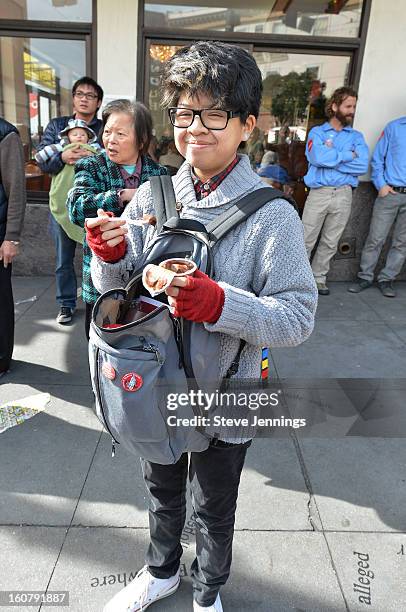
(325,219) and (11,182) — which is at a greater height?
(11,182)

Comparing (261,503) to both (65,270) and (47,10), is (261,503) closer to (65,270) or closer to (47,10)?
(65,270)

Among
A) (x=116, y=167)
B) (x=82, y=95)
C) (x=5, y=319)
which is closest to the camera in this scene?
(x=116, y=167)

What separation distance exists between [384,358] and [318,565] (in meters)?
2.33

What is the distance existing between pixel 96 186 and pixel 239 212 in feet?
5.08

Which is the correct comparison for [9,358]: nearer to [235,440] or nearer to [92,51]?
[235,440]

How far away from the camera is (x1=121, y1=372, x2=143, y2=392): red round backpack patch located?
4.24 ft

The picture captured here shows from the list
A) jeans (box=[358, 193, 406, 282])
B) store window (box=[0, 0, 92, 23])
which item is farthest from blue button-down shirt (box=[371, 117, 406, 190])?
store window (box=[0, 0, 92, 23])

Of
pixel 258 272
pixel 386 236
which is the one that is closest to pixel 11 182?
pixel 258 272

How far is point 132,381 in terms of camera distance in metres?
1.29

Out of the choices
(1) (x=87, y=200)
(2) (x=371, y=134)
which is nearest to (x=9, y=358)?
(1) (x=87, y=200)

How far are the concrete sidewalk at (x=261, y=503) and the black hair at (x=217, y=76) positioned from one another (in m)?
1.80

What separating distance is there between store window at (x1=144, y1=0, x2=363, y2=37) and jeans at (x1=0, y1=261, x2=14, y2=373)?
3.45m

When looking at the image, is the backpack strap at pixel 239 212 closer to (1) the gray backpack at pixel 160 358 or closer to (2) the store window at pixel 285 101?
(1) the gray backpack at pixel 160 358

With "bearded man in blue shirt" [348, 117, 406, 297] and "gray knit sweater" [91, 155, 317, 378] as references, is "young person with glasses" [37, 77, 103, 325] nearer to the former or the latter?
"gray knit sweater" [91, 155, 317, 378]
